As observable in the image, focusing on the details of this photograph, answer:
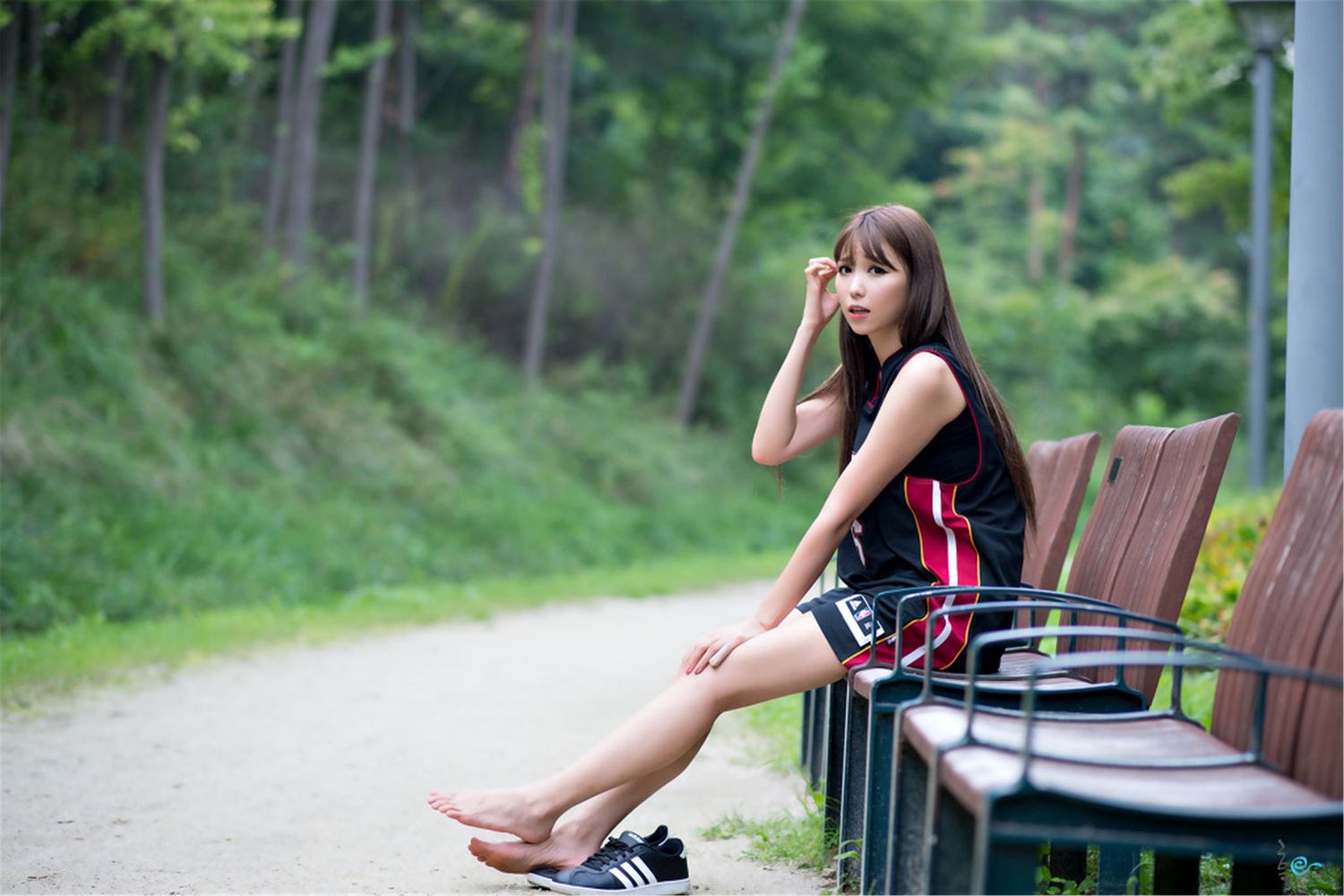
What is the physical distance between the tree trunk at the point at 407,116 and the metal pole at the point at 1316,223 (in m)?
18.8

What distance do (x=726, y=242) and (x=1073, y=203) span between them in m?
19.0

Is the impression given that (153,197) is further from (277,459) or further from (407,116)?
(407,116)

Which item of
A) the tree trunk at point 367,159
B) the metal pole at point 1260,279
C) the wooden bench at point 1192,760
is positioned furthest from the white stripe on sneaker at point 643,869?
the tree trunk at point 367,159

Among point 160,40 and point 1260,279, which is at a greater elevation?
point 160,40

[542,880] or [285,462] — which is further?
[285,462]

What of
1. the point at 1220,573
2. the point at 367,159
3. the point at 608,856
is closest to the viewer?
the point at 608,856

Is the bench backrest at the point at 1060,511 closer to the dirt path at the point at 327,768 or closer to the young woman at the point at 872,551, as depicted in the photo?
the young woman at the point at 872,551

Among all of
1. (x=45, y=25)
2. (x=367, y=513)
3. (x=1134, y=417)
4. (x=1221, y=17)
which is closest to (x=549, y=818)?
(x=367, y=513)

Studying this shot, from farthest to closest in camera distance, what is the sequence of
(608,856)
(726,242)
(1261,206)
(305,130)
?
(726,242) < (305,130) < (1261,206) < (608,856)

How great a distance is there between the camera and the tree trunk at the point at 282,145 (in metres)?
18.7

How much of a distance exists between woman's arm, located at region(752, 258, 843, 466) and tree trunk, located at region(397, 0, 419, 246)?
18.5 meters

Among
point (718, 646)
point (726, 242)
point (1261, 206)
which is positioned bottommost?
point (718, 646)

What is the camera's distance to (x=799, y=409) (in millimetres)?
4309

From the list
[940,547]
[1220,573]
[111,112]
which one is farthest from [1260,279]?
[111,112]
